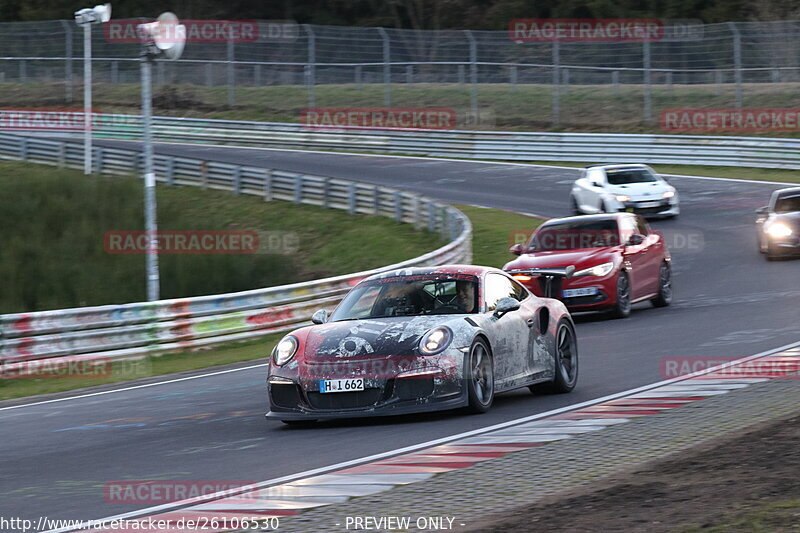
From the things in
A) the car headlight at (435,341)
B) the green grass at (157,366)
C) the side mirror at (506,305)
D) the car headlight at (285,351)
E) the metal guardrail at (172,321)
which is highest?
the side mirror at (506,305)

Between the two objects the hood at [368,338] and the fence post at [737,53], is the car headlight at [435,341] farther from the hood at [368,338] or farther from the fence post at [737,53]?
the fence post at [737,53]

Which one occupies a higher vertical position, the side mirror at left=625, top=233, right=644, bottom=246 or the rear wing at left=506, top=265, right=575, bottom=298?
the side mirror at left=625, top=233, right=644, bottom=246

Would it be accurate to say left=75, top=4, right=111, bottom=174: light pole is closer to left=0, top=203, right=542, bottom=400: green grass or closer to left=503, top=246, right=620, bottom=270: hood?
left=0, top=203, right=542, bottom=400: green grass

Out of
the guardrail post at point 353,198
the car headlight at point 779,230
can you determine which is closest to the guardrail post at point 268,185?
the guardrail post at point 353,198

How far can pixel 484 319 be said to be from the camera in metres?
10.6

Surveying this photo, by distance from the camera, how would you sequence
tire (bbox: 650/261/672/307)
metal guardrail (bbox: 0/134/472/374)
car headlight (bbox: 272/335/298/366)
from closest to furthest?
car headlight (bbox: 272/335/298/366) → metal guardrail (bbox: 0/134/472/374) → tire (bbox: 650/261/672/307)

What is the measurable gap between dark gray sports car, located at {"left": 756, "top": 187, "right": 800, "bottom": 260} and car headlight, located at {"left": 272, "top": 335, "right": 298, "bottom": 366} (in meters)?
15.4

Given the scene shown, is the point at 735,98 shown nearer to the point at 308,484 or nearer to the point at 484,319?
the point at 484,319

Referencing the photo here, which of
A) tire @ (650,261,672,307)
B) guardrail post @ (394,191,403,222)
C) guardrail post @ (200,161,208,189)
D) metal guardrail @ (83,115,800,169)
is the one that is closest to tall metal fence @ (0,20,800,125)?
metal guardrail @ (83,115,800,169)

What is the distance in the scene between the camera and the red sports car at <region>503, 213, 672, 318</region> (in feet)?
57.8

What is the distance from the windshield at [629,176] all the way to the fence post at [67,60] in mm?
27676

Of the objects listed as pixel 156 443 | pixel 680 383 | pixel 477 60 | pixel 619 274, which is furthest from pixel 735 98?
pixel 156 443

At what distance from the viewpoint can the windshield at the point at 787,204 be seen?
2394 cm

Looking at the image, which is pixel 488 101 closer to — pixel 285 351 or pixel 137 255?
pixel 137 255
